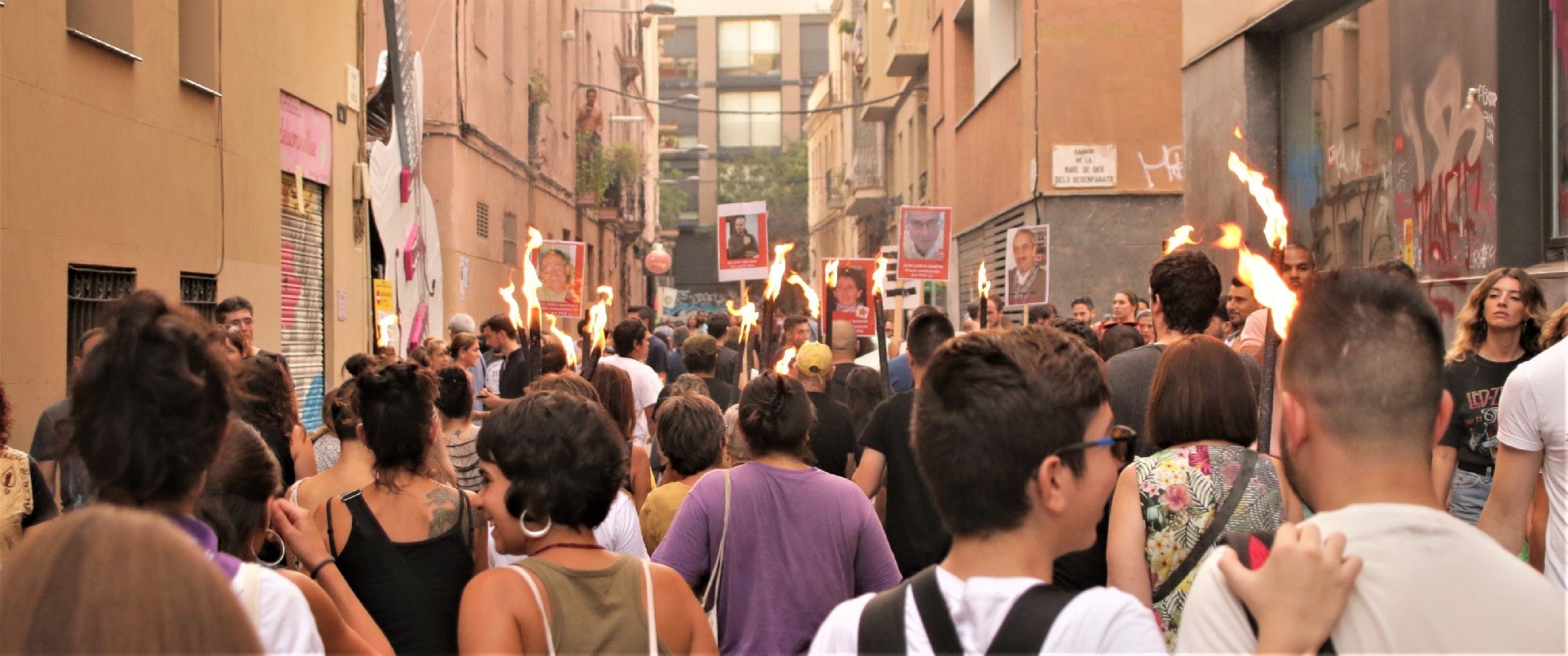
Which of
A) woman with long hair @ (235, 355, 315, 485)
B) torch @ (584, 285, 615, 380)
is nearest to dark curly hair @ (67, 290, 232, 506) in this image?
woman with long hair @ (235, 355, 315, 485)

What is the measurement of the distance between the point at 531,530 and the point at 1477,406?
4.34m

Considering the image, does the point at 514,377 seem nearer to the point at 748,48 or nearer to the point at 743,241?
the point at 743,241

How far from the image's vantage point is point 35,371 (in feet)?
28.3

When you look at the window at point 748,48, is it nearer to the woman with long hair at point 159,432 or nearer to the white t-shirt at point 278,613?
the woman with long hair at point 159,432

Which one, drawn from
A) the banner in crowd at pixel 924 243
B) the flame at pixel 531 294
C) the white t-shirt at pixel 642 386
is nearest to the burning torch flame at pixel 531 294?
the flame at pixel 531 294

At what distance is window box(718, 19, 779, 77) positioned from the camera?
95.4 m

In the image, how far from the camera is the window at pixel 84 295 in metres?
9.21

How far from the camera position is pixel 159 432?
2.52 meters

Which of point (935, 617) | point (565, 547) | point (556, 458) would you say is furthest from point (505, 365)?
point (935, 617)

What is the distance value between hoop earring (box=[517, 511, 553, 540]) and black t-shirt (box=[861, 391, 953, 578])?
234 centimetres

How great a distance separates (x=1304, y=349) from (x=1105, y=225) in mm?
17299

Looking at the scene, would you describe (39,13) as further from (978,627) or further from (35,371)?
(978,627)

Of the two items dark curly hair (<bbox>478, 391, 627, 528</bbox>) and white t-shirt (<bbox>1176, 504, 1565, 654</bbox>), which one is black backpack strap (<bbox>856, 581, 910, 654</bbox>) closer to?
white t-shirt (<bbox>1176, 504, 1565, 654</bbox>)

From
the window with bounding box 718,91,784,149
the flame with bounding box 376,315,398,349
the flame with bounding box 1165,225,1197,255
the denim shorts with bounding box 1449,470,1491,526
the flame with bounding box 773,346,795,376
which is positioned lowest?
the denim shorts with bounding box 1449,470,1491,526
